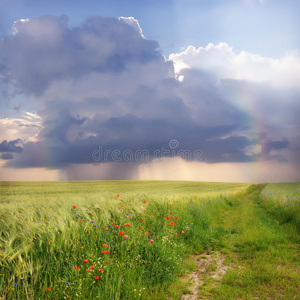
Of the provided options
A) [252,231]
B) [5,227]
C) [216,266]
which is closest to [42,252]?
[5,227]

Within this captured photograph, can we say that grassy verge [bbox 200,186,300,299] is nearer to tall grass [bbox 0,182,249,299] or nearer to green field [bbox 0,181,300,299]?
green field [bbox 0,181,300,299]

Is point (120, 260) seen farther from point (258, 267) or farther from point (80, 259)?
point (258, 267)

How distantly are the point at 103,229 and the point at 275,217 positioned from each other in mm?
10338

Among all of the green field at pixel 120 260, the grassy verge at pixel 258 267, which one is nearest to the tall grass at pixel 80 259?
the green field at pixel 120 260

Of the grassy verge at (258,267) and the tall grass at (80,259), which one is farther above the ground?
the tall grass at (80,259)

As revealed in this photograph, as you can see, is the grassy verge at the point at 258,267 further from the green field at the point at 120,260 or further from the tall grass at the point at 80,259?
the tall grass at the point at 80,259

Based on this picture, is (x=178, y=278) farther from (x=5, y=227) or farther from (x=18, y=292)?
(x=5, y=227)

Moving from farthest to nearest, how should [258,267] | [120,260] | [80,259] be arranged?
[258,267], [120,260], [80,259]

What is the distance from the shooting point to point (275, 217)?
12.4m

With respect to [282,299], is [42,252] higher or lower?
higher

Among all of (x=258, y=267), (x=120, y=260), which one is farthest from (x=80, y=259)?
(x=258, y=267)

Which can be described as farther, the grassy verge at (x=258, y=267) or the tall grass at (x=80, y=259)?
the grassy verge at (x=258, y=267)

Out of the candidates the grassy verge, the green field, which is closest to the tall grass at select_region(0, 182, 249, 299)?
the green field

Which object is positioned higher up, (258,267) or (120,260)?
(120,260)
